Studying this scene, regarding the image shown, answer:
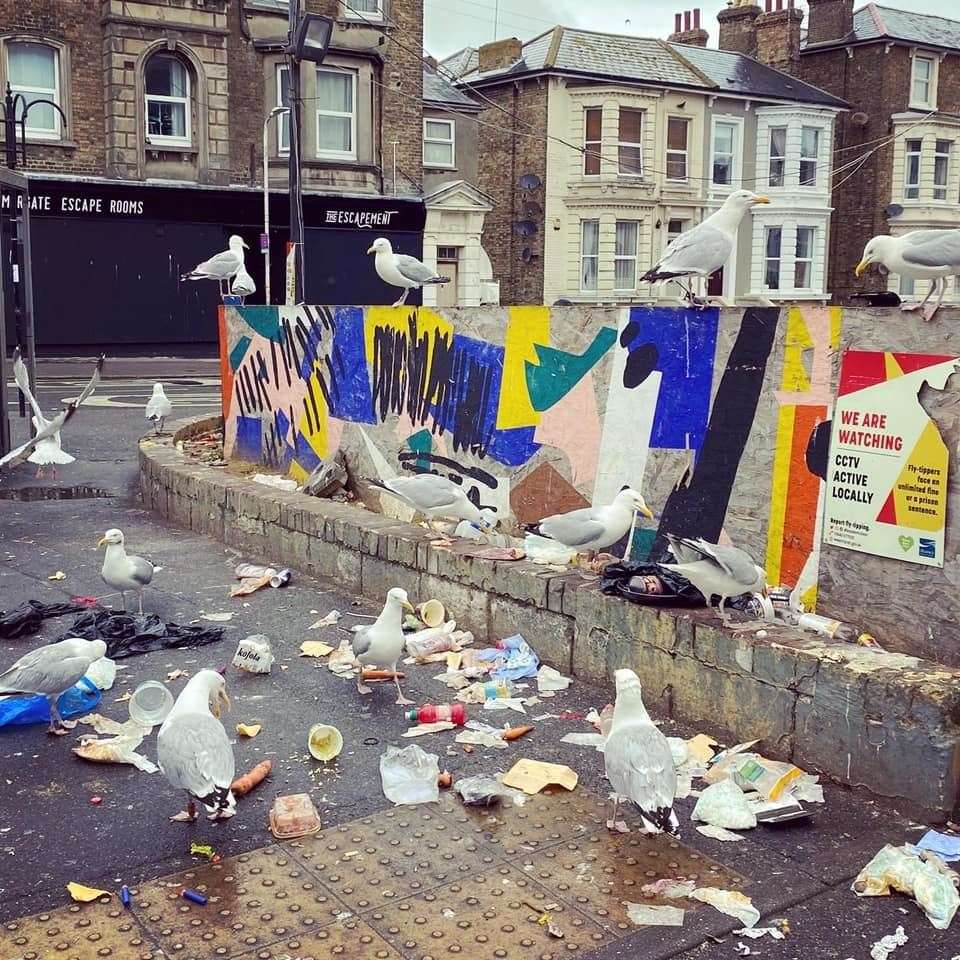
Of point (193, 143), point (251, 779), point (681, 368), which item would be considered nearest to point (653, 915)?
point (251, 779)

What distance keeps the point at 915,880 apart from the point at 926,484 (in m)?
2.12

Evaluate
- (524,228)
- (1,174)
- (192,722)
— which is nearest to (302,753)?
(192,722)

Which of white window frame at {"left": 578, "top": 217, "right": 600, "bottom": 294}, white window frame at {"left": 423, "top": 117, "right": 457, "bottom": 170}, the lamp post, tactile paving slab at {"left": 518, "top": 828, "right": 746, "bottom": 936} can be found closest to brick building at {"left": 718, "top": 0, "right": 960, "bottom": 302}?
white window frame at {"left": 578, "top": 217, "right": 600, "bottom": 294}

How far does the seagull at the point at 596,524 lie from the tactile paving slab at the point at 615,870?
2235 millimetres

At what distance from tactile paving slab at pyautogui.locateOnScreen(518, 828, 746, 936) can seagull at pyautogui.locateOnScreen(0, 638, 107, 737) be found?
7.86ft

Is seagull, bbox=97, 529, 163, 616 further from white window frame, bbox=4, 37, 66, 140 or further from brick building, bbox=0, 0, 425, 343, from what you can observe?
white window frame, bbox=4, 37, 66, 140

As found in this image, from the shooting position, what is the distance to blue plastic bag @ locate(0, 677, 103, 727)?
547cm

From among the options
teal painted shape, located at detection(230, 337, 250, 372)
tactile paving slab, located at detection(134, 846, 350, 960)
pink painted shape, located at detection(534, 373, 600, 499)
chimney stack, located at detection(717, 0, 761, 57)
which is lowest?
tactile paving slab, located at detection(134, 846, 350, 960)

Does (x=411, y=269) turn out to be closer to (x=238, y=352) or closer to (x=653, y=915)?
(x=238, y=352)

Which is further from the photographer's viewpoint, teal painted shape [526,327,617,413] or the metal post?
the metal post

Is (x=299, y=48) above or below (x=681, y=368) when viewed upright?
above

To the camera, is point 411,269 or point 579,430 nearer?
point 579,430

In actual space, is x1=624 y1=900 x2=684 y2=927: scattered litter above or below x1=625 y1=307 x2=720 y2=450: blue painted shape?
below

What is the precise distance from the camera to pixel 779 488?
6.24 meters
